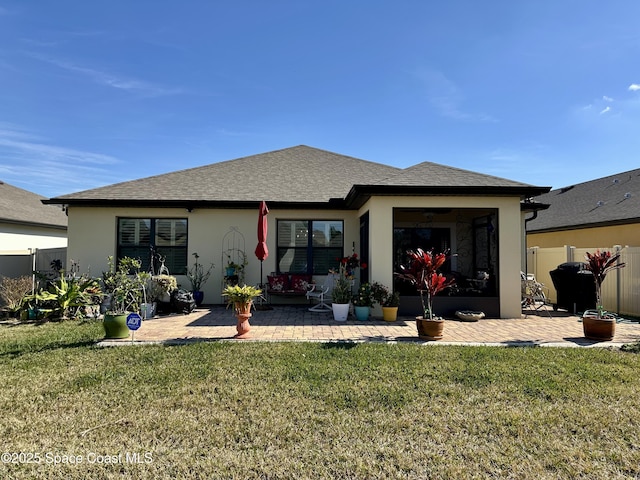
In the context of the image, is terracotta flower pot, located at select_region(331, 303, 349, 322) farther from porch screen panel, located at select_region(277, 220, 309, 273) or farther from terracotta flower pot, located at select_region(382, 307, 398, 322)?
porch screen panel, located at select_region(277, 220, 309, 273)

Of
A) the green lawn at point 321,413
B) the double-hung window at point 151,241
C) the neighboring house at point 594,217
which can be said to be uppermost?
the neighboring house at point 594,217

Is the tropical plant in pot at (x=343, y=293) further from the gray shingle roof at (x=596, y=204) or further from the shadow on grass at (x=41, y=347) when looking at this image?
the gray shingle roof at (x=596, y=204)

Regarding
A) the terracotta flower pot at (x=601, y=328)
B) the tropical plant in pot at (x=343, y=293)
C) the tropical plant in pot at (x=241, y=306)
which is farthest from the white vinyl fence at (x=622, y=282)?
the tropical plant in pot at (x=241, y=306)

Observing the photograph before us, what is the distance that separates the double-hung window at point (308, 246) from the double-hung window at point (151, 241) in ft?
9.89

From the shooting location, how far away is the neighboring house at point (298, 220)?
8.34m

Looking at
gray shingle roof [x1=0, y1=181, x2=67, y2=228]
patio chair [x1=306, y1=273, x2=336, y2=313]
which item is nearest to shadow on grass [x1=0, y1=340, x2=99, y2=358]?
patio chair [x1=306, y1=273, x2=336, y2=313]

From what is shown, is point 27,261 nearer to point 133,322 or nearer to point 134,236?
point 134,236

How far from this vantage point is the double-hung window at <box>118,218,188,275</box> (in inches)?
414

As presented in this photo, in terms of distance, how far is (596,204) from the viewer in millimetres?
15156

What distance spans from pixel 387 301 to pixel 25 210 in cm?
1712

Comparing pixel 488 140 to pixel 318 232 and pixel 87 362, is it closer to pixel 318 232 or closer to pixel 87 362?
pixel 318 232

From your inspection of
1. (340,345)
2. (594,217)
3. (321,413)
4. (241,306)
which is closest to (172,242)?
(241,306)

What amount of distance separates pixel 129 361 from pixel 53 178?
17513mm

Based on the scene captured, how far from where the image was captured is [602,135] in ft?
40.1
